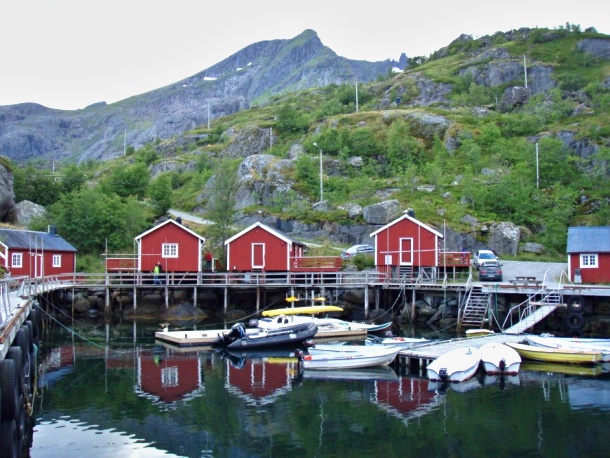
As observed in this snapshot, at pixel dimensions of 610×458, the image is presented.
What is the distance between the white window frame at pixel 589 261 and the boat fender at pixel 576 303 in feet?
19.3

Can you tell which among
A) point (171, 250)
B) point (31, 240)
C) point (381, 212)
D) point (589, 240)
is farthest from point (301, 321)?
point (381, 212)

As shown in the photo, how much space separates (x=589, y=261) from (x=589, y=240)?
1320 millimetres

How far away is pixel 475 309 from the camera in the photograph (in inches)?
1489

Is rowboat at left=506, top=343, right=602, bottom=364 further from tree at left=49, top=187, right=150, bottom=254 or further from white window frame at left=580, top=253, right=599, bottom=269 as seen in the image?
tree at left=49, top=187, right=150, bottom=254

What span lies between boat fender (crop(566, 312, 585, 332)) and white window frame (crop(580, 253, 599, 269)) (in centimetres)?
662

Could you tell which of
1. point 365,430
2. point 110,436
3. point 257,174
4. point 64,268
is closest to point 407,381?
A: point 365,430

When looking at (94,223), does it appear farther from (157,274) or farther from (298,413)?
(298,413)

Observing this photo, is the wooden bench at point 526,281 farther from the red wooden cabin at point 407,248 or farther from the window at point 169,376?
the window at point 169,376

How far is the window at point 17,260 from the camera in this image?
45.9 m

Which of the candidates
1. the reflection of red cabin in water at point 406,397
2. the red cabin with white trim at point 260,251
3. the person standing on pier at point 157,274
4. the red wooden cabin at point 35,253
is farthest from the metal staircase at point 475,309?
the red wooden cabin at point 35,253

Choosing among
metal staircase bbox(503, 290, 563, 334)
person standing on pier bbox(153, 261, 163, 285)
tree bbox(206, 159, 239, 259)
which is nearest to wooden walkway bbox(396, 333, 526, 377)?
metal staircase bbox(503, 290, 563, 334)

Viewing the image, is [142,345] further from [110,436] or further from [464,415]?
[464,415]

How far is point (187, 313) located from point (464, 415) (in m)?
27.9

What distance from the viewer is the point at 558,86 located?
111 meters
